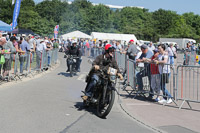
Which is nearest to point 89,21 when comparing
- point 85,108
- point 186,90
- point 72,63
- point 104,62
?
point 72,63

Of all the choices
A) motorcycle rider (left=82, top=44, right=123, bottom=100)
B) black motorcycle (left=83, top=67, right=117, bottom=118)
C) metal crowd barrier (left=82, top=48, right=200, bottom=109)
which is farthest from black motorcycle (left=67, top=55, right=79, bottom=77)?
black motorcycle (left=83, top=67, right=117, bottom=118)

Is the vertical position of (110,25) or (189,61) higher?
(110,25)

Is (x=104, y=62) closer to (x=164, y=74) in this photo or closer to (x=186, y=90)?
(x=164, y=74)

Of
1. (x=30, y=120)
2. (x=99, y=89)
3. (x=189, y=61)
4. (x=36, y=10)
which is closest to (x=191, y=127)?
(x=99, y=89)

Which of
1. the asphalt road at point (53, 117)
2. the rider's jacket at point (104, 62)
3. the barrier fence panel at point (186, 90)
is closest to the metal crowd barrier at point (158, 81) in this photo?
the barrier fence panel at point (186, 90)

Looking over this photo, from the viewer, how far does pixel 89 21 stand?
102125mm

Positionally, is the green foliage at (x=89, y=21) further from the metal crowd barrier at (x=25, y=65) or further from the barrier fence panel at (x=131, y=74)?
the barrier fence panel at (x=131, y=74)

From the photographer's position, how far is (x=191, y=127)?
7.32m

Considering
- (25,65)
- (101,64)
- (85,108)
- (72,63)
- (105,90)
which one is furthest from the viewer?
(72,63)

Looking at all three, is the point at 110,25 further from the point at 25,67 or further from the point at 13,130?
the point at 13,130

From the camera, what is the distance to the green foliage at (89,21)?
91.9 meters

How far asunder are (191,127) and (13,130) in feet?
12.6

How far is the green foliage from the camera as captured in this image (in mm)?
91938

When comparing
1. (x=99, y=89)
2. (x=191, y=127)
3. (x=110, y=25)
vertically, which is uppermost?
(x=110, y=25)
